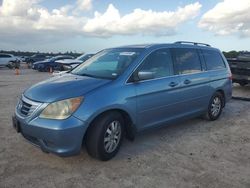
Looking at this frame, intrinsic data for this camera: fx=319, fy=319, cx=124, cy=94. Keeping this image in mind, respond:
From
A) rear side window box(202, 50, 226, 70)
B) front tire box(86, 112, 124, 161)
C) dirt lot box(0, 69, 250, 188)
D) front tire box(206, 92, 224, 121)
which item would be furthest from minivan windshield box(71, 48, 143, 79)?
front tire box(206, 92, 224, 121)

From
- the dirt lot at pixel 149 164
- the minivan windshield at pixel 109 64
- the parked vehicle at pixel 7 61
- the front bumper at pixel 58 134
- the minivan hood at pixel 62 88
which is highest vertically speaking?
the minivan windshield at pixel 109 64

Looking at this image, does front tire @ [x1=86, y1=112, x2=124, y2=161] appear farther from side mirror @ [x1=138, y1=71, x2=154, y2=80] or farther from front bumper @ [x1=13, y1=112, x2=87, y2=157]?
side mirror @ [x1=138, y1=71, x2=154, y2=80]

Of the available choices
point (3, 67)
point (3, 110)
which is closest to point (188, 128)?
point (3, 110)

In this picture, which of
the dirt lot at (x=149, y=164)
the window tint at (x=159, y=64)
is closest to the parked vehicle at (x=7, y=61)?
the dirt lot at (x=149, y=164)

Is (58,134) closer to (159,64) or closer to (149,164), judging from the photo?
(149,164)

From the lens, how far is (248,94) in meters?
11.6

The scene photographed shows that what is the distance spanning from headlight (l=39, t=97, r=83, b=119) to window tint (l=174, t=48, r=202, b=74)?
2341mm

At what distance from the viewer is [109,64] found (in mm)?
5375

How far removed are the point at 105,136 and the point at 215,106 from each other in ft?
11.6

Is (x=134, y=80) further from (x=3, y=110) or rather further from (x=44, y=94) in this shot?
(x=3, y=110)

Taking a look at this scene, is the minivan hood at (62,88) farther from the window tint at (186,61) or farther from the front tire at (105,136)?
the window tint at (186,61)

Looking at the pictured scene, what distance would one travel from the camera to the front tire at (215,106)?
699 cm

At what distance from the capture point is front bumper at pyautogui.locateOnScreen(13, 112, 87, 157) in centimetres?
407

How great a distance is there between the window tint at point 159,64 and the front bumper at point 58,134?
154 centimetres
